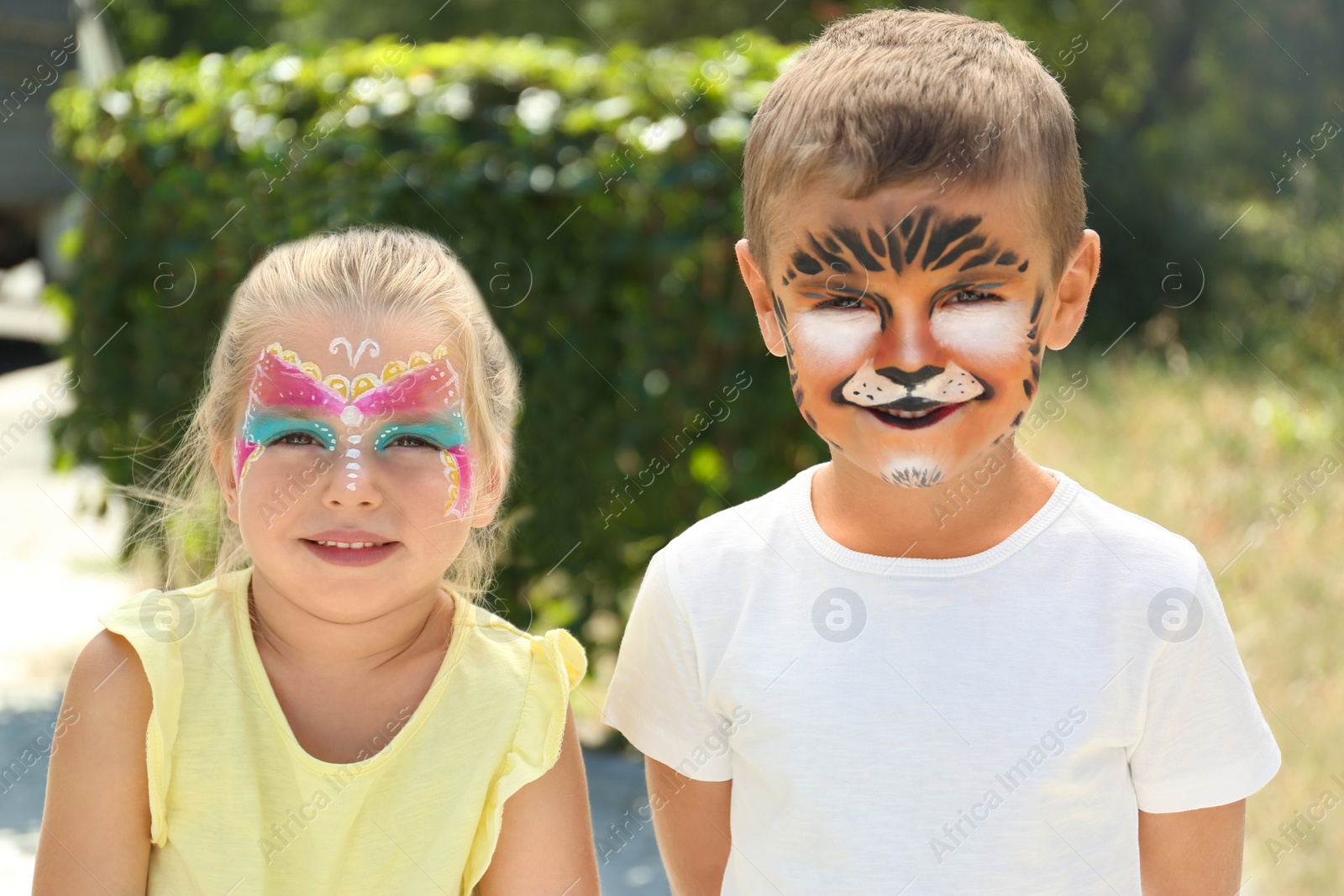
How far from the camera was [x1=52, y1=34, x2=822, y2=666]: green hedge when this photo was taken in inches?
146

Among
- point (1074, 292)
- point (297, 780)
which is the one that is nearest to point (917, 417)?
point (1074, 292)

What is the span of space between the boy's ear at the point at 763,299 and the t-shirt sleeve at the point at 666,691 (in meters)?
0.37

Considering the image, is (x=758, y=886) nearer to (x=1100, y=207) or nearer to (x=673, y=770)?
(x=673, y=770)

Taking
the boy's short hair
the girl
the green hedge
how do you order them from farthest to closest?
1. the green hedge
2. the girl
3. the boy's short hair

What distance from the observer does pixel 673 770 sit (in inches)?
80.7

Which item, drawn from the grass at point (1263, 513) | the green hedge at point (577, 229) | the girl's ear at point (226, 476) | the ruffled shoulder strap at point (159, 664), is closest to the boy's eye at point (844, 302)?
the girl's ear at point (226, 476)

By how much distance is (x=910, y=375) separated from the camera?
5.89 ft

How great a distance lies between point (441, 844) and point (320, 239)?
960 millimetres

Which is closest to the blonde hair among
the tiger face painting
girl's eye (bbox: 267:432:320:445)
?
girl's eye (bbox: 267:432:320:445)

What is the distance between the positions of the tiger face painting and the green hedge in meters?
1.79

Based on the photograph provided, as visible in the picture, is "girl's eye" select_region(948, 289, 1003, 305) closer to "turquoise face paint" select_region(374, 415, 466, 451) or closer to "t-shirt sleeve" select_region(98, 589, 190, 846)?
"turquoise face paint" select_region(374, 415, 466, 451)

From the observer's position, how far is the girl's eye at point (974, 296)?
1807 millimetres

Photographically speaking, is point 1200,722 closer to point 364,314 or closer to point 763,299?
point 763,299

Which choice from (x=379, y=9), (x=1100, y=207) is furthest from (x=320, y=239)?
(x=379, y=9)
